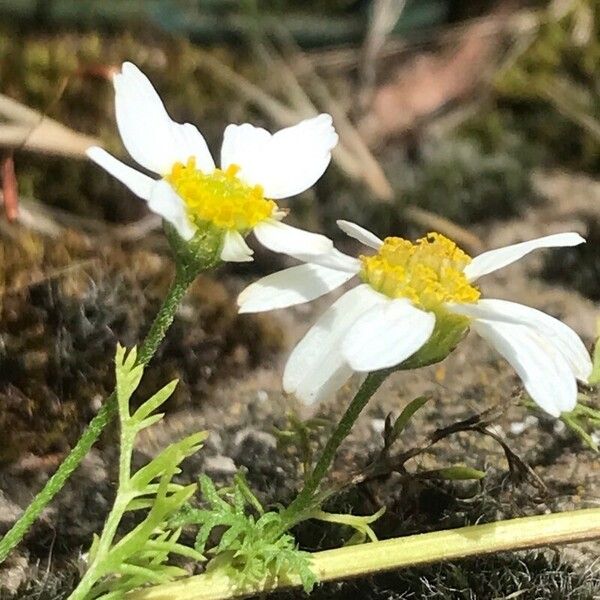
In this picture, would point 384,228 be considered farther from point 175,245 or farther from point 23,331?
point 175,245

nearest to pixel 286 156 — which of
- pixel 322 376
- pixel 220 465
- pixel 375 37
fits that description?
pixel 322 376

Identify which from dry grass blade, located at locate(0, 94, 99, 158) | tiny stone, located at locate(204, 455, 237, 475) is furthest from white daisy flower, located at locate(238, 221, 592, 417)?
dry grass blade, located at locate(0, 94, 99, 158)

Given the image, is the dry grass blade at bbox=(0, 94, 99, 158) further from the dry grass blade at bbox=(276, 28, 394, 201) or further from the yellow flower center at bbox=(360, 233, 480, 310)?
the yellow flower center at bbox=(360, 233, 480, 310)

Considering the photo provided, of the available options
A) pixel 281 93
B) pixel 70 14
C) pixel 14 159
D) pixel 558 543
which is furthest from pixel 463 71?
pixel 558 543

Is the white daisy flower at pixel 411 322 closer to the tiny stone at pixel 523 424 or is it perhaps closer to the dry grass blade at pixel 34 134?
the tiny stone at pixel 523 424

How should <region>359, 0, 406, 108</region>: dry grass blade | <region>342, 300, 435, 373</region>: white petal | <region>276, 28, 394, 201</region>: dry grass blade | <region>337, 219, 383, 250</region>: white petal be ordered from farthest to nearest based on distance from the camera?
1. <region>359, 0, 406, 108</region>: dry grass blade
2. <region>276, 28, 394, 201</region>: dry grass blade
3. <region>337, 219, 383, 250</region>: white petal
4. <region>342, 300, 435, 373</region>: white petal

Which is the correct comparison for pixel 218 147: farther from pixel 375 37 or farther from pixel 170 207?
pixel 170 207
